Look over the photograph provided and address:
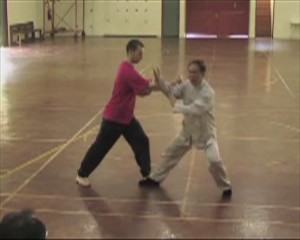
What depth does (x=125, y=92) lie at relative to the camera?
6.52 metres

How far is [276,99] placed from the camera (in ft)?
41.2

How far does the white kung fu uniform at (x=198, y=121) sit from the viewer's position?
20.5 feet

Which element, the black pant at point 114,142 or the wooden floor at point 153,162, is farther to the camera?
the black pant at point 114,142

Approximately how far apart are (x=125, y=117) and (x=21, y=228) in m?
3.06

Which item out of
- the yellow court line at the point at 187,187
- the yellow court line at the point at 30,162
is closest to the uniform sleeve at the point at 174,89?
the yellow court line at the point at 187,187

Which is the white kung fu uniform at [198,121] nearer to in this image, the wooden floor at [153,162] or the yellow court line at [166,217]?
the wooden floor at [153,162]

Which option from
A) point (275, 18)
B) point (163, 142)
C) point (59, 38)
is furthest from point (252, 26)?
point (163, 142)

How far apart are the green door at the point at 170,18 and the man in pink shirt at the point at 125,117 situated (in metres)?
22.7

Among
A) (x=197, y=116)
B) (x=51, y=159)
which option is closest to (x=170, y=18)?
(x=51, y=159)

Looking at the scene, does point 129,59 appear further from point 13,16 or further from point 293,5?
point 293,5

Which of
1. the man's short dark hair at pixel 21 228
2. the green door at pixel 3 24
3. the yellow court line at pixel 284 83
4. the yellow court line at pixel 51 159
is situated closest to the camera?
the man's short dark hair at pixel 21 228

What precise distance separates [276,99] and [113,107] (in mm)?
6661

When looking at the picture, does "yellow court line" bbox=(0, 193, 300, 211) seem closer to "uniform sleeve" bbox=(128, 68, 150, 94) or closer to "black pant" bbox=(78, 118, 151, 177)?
"black pant" bbox=(78, 118, 151, 177)

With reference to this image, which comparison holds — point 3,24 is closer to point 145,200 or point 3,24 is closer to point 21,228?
point 145,200
